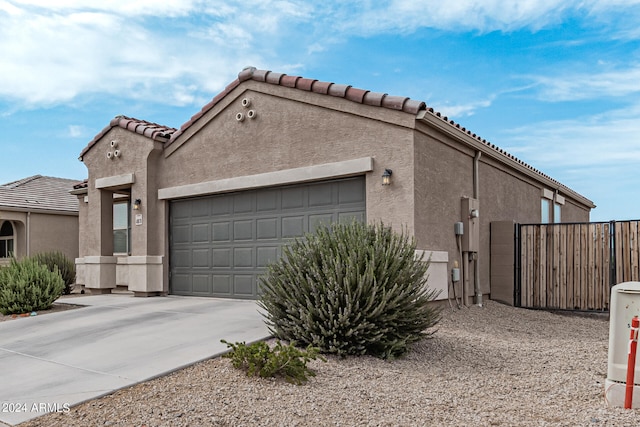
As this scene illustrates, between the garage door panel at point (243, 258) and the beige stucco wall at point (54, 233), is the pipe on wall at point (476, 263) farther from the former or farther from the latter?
the beige stucco wall at point (54, 233)

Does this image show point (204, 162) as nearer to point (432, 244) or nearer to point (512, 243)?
point (432, 244)

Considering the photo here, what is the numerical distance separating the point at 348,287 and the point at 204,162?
765 cm

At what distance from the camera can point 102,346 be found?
27.2 ft

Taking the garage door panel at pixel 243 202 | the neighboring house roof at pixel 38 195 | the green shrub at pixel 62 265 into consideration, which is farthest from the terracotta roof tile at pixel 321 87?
the neighboring house roof at pixel 38 195

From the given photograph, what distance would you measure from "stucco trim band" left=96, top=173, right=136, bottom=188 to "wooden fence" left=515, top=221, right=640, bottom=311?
10103 millimetres

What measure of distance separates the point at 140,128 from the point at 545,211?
13.1 m

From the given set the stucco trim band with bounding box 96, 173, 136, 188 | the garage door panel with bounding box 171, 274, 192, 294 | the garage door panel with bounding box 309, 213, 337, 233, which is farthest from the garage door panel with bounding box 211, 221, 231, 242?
the stucco trim band with bounding box 96, 173, 136, 188

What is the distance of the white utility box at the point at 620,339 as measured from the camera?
19.2ft

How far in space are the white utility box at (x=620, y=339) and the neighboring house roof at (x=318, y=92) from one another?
5.43 meters

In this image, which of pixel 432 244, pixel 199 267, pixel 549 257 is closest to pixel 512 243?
pixel 549 257

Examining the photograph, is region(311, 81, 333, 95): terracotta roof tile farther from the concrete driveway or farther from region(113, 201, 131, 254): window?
region(113, 201, 131, 254): window

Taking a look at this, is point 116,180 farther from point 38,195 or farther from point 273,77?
point 38,195

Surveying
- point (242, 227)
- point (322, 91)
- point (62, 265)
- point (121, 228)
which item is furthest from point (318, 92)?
point (62, 265)

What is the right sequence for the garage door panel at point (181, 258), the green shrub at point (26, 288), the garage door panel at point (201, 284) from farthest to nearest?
the garage door panel at point (181, 258) < the garage door panel at point (201, 284) < the green shrub at point (26, 288)
